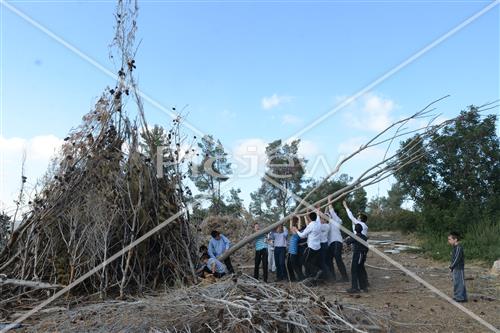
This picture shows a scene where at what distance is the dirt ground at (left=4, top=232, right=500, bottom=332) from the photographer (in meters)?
4.93

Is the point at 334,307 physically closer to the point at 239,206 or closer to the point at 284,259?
the point at 284,259

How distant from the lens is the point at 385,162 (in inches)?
305

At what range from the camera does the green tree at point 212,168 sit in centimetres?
944

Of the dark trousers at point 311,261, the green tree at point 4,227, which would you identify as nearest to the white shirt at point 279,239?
the dark trousers at point 311,261

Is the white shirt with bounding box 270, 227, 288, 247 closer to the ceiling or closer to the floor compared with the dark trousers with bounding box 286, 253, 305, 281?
closer to the ceiling

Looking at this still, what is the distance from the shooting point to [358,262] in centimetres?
777

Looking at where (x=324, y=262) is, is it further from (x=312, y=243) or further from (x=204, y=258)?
(x=204, y=258)

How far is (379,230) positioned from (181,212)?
16.0 m

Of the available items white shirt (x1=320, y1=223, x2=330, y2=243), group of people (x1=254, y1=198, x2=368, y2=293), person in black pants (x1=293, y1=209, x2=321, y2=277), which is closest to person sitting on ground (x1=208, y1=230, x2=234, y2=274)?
group of people (x1=254, y1=198, x2=368, y2=293)

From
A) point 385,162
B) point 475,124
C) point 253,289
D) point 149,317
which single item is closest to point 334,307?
point 253,289


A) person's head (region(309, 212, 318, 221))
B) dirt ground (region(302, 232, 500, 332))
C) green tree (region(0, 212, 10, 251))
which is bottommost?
dirt ground (region(302, 232, 500, 332))

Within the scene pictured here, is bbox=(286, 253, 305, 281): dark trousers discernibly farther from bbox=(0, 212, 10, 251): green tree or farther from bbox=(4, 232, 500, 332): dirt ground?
bbox=(0, 212, 10, 251): green tree

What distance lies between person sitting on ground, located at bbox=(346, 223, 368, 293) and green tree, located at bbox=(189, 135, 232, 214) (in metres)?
3.06

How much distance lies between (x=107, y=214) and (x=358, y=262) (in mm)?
4082
